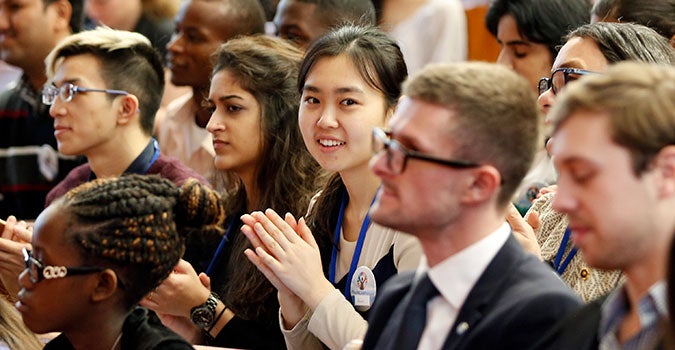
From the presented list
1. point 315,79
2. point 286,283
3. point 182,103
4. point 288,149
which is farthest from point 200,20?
point 286,283

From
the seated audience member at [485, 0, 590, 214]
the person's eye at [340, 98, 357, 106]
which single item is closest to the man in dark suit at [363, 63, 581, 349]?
the person's eye at [340, 98, 357, 106]

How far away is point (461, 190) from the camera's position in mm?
1962

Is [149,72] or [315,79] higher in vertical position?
[315,79]

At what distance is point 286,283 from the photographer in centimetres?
281

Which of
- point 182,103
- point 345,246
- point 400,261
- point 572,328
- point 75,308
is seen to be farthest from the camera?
point 182,103

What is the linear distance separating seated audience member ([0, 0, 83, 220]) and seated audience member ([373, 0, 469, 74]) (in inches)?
60.7

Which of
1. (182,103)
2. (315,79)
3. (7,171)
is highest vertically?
(315,79)

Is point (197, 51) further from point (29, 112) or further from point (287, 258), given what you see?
point (287, 258)

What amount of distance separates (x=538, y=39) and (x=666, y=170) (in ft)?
7.31

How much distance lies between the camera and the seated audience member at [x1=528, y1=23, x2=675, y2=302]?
8.93 ft

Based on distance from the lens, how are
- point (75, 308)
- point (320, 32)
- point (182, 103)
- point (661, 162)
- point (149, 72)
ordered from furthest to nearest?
1. point (182, 103)
2. point (320, 32)
3. point (149, 72)
4. point (75, 308)
5. point (661, 162)

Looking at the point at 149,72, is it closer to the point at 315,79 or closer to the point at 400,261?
the point at 315,79

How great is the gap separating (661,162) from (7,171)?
3793mm

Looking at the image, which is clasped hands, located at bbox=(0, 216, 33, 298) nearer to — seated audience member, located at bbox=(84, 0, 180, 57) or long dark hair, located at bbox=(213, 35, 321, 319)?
long dark hair, located at bbox=(213, 35, 321, 319)
